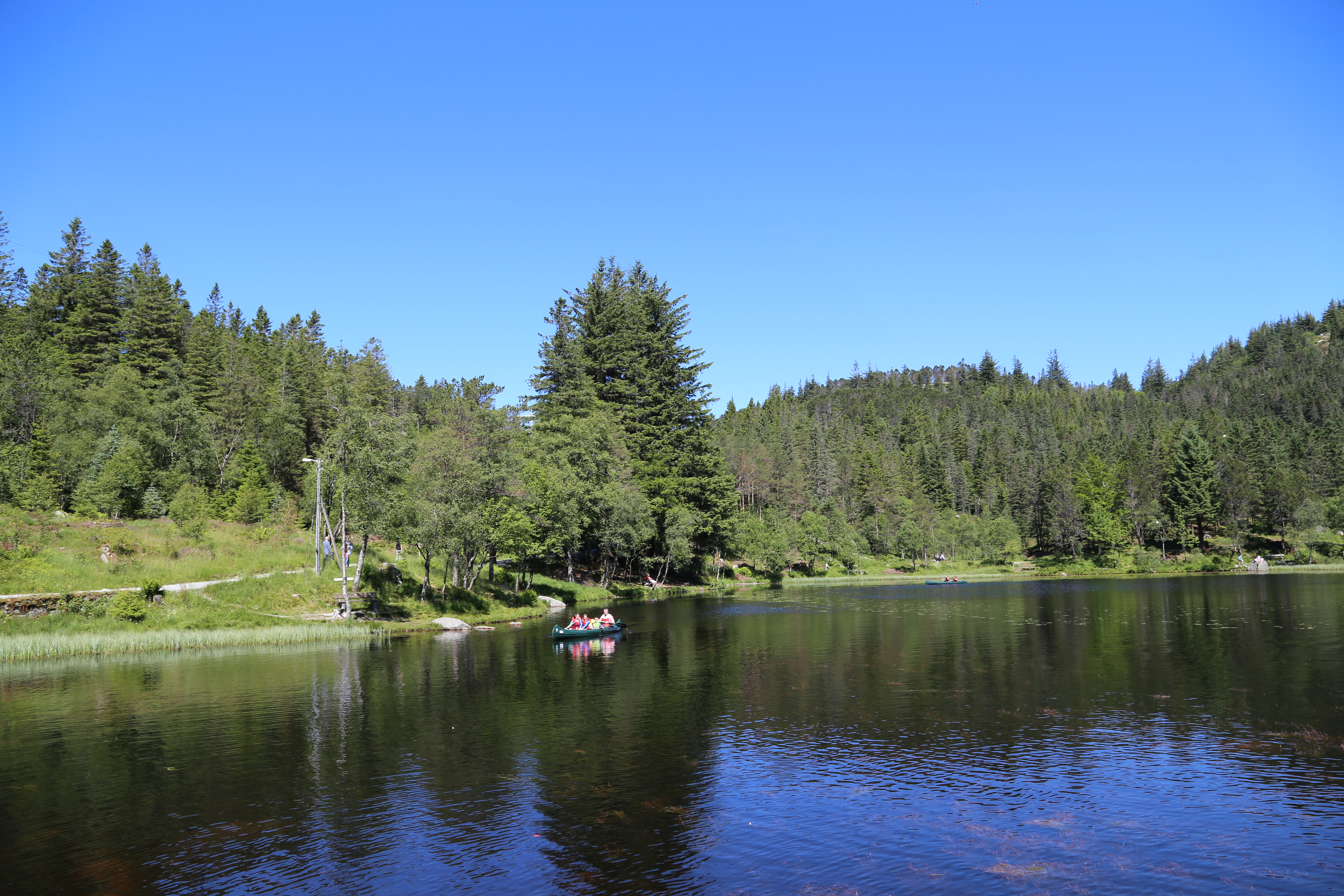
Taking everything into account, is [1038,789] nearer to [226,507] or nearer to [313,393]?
[226,507]

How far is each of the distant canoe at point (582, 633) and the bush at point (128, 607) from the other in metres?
25.4

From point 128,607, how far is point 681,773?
4182cm

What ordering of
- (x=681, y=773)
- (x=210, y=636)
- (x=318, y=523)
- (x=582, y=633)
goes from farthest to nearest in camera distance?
(x=318, y=523), (x=582, y=633), (x=210, y=636), (x=681, y=773)

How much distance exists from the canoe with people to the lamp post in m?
18.2

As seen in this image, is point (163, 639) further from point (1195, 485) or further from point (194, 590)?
point (1195, 485)

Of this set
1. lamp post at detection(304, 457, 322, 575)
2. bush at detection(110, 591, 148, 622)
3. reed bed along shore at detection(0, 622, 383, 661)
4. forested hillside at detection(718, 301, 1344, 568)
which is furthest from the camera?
forested hillside at detection(718, 301, 1344, 568)

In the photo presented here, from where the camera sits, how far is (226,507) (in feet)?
279

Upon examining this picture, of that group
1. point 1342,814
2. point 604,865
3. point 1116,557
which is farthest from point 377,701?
point 1116,557

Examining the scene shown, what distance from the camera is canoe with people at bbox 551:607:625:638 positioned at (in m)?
55.2

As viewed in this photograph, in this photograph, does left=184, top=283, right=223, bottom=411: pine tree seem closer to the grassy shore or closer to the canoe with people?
the grassy shore

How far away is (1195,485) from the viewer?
475 feet

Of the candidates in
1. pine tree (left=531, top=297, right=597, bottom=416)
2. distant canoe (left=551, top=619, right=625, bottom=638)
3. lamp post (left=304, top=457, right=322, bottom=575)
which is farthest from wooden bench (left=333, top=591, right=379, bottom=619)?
pine tree (left=531, top=297, right=597, bottom=416)

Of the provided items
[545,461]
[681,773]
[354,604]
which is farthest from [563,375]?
[681,773]

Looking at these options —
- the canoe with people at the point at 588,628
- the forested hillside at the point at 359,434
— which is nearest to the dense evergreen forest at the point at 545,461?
the forested hillside at the point at 359,434
